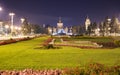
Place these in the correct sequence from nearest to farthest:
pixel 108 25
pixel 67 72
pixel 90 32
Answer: pixel 67 72
pixel 108 25
pixel 90 32

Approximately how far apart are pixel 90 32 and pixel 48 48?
126547 mm

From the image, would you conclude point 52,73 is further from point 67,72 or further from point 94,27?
point 94,27

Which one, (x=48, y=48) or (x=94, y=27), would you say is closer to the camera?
(x=48, y=48)

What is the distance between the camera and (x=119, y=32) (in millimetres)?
131250

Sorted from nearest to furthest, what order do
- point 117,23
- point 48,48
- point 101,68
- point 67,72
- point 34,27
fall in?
1. point 67,72
2. point 101,68
3. point 48,48
4. point 117,23
5. point 34,27

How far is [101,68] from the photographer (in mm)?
9594

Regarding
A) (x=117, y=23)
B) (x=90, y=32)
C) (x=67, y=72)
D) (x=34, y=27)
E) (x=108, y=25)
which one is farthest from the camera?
(x=34, y=27)

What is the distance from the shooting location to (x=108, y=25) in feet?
436

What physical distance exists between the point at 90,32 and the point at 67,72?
145985 mm

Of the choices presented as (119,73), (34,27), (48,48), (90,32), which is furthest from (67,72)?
(34,27)

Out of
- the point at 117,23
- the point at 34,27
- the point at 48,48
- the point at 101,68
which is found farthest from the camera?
the point at 34,27

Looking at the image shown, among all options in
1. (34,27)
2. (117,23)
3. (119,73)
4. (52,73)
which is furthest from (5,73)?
(34,27)

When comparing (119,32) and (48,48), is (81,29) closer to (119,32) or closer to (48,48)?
(119,32)

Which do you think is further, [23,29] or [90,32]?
[90,32]
